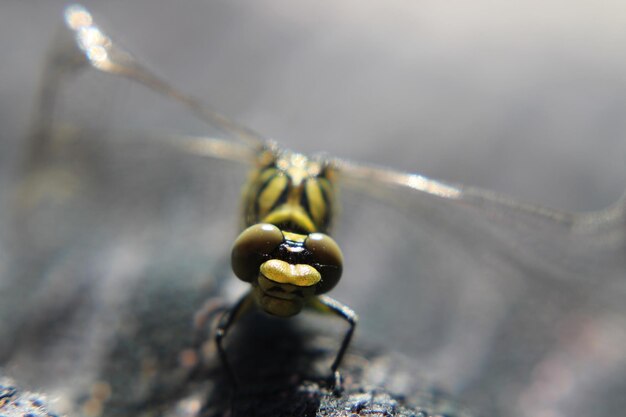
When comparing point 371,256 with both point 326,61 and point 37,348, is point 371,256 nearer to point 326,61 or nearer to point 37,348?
point 37,348

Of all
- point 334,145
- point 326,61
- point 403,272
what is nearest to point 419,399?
point 403,272

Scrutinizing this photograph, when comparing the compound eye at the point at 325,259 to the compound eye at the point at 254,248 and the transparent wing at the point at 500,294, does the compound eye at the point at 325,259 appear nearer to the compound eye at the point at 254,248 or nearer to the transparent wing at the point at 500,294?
the compound eye at the point at 254,248

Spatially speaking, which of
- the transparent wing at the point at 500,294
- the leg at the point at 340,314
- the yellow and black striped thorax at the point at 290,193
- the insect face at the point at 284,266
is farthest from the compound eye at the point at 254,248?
the transparent wing at the point at 500,294

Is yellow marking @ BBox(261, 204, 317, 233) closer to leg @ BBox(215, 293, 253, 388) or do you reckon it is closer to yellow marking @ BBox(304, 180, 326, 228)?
yellow marking @ BBox(304, 180, 326, 228)

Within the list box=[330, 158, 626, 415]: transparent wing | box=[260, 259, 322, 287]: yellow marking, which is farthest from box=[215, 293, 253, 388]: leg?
box=[330, 158, 626, 415]: transparent wing

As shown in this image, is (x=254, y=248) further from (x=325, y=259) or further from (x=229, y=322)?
(x=229, y=322)

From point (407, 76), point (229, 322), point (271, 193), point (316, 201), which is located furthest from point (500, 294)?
point (407, 76)
